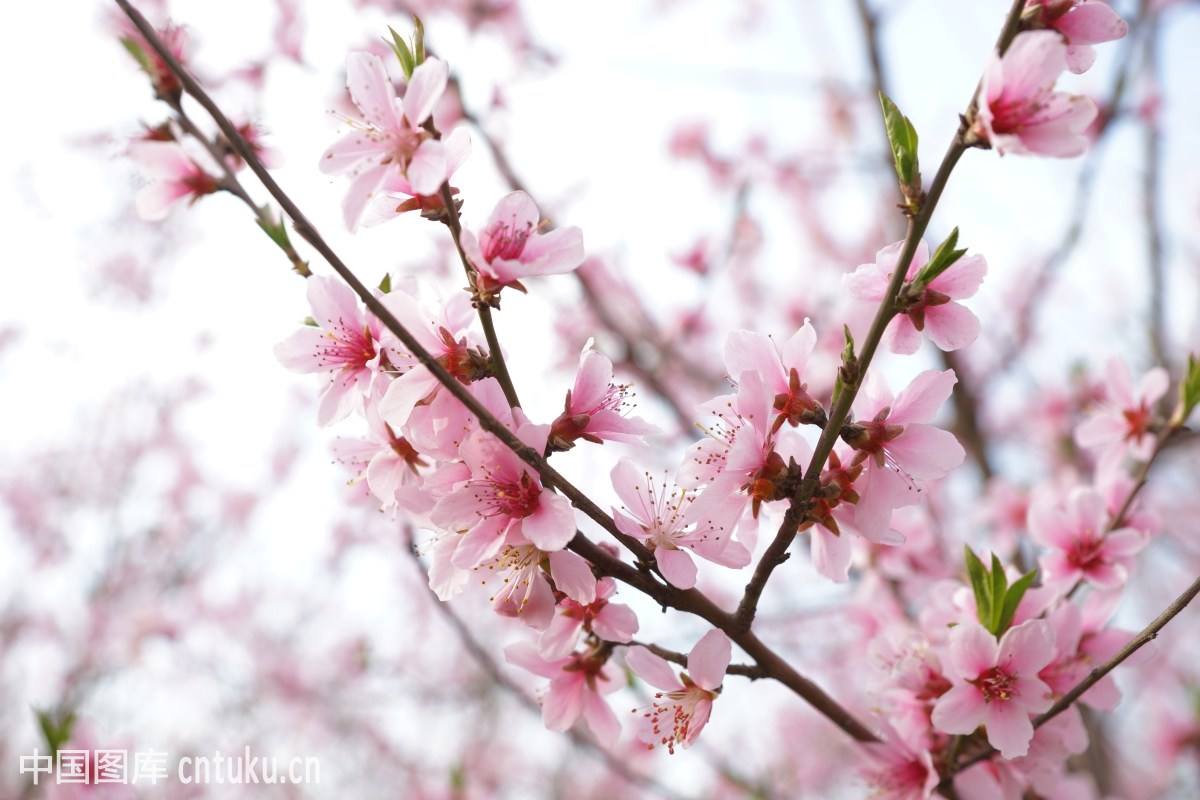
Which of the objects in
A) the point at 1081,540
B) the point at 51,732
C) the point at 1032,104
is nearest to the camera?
the point at 1032,104

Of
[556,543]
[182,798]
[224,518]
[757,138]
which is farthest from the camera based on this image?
[224,518]

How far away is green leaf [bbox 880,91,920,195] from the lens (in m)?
1.19

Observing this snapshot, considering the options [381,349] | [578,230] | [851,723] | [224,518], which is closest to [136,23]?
[381,349]

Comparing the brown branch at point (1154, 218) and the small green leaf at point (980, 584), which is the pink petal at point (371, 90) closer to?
the small green leaf at point (980, 584)

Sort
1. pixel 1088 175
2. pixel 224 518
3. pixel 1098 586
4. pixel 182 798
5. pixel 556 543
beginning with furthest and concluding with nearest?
pixel 224 518 < pixel 182 798 < pixel 1088 175 < pixel 1098 586 < pixel 556 543

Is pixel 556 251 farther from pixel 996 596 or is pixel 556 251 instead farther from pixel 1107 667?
pixel 1107 667

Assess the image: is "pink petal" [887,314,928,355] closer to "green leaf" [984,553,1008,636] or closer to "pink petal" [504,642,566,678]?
"green leaf" [984,553,1008,636]

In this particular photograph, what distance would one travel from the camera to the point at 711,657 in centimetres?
137

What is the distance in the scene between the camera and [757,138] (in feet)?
24.0

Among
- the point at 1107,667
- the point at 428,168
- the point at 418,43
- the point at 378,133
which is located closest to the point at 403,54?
the point at 418,43

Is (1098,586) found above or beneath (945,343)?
beneath

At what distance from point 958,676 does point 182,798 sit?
176 inches

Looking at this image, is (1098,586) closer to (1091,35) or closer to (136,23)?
(1091,35)

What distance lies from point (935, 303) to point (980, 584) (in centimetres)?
59
